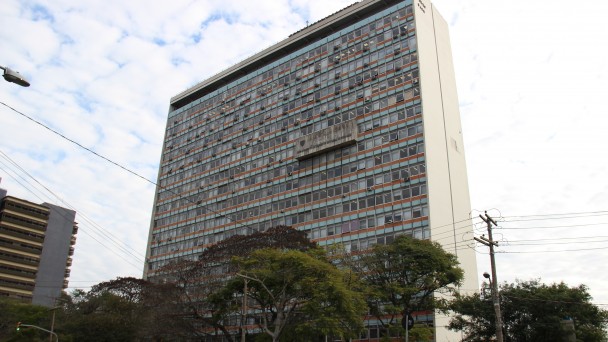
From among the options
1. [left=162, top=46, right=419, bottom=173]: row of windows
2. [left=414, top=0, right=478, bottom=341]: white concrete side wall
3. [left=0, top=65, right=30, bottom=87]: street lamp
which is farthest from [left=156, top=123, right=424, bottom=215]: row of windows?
[left=0, top=65, right=30, bottom=87]: street lamp

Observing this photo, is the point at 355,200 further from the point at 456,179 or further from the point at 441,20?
the point at 441,20

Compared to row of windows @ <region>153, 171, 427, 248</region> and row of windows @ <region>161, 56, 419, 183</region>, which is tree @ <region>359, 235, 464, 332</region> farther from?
row of windows @ <region>161, 56, 419, 183</region>

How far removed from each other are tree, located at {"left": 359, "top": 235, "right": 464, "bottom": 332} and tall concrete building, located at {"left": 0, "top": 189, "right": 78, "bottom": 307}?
7800 cm

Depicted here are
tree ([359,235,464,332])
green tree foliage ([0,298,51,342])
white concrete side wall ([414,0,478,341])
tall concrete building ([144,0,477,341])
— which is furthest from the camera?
tall concrete building ([144,0,477,341])

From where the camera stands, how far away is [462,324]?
153 ft

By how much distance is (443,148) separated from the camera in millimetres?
68688

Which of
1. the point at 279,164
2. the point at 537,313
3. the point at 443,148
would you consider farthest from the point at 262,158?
the point at 537,313

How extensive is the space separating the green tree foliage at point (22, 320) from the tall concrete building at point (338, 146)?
2261 centimetres

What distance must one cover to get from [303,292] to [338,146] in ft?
108

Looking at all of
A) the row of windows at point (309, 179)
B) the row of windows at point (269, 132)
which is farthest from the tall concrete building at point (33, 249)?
the row of windows at point (269, 132)

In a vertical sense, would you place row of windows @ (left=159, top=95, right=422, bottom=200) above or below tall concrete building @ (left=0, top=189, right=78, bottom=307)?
above

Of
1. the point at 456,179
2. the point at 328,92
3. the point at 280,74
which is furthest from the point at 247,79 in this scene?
the point at 456,179

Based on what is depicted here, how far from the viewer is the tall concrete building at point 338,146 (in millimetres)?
64438

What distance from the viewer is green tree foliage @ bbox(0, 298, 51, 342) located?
191 feet
